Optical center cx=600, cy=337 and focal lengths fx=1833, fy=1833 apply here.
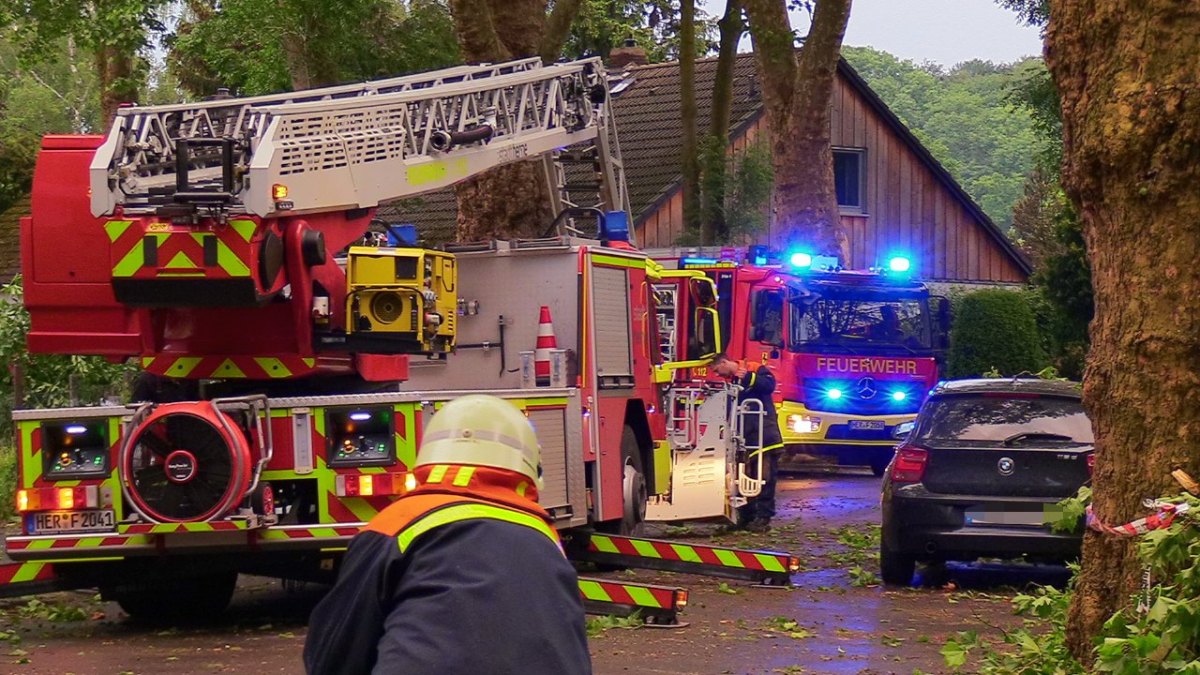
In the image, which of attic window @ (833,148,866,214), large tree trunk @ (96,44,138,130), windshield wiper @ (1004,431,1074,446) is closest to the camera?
windshield wiper @ (1004,431,1074,446)

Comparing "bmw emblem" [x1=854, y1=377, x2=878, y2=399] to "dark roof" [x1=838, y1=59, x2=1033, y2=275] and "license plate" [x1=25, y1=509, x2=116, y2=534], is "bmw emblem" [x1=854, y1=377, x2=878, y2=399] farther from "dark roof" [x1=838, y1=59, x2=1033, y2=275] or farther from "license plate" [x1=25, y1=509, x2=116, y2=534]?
"dark roof" [x1=838, y1=59, x2=1033, y2=275]

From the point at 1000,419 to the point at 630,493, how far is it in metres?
3.12

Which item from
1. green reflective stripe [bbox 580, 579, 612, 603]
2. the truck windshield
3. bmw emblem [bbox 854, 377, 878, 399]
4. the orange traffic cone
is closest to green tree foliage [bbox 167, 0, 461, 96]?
the truck windshield

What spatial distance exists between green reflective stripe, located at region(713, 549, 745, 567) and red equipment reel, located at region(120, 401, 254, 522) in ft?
13.1

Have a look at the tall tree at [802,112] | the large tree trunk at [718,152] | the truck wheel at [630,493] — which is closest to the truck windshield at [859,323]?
the tall tree at [802,112]

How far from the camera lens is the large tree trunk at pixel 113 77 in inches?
1040

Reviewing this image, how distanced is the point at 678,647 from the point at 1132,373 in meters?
4.26

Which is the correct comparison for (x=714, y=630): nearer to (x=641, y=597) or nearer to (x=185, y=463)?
(x=641, y=597)

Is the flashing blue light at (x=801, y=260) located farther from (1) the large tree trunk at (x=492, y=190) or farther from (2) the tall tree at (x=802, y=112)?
(1) the large tree trunk at (x=492, y=190)

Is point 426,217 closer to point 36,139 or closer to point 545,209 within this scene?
point 36,139

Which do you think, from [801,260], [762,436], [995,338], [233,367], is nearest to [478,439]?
[233,367]

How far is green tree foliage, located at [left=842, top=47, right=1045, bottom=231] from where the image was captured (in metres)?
114

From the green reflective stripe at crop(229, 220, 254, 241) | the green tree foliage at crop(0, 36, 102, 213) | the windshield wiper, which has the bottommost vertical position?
the windshield wiper

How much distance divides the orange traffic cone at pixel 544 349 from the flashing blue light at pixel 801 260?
435 inches
